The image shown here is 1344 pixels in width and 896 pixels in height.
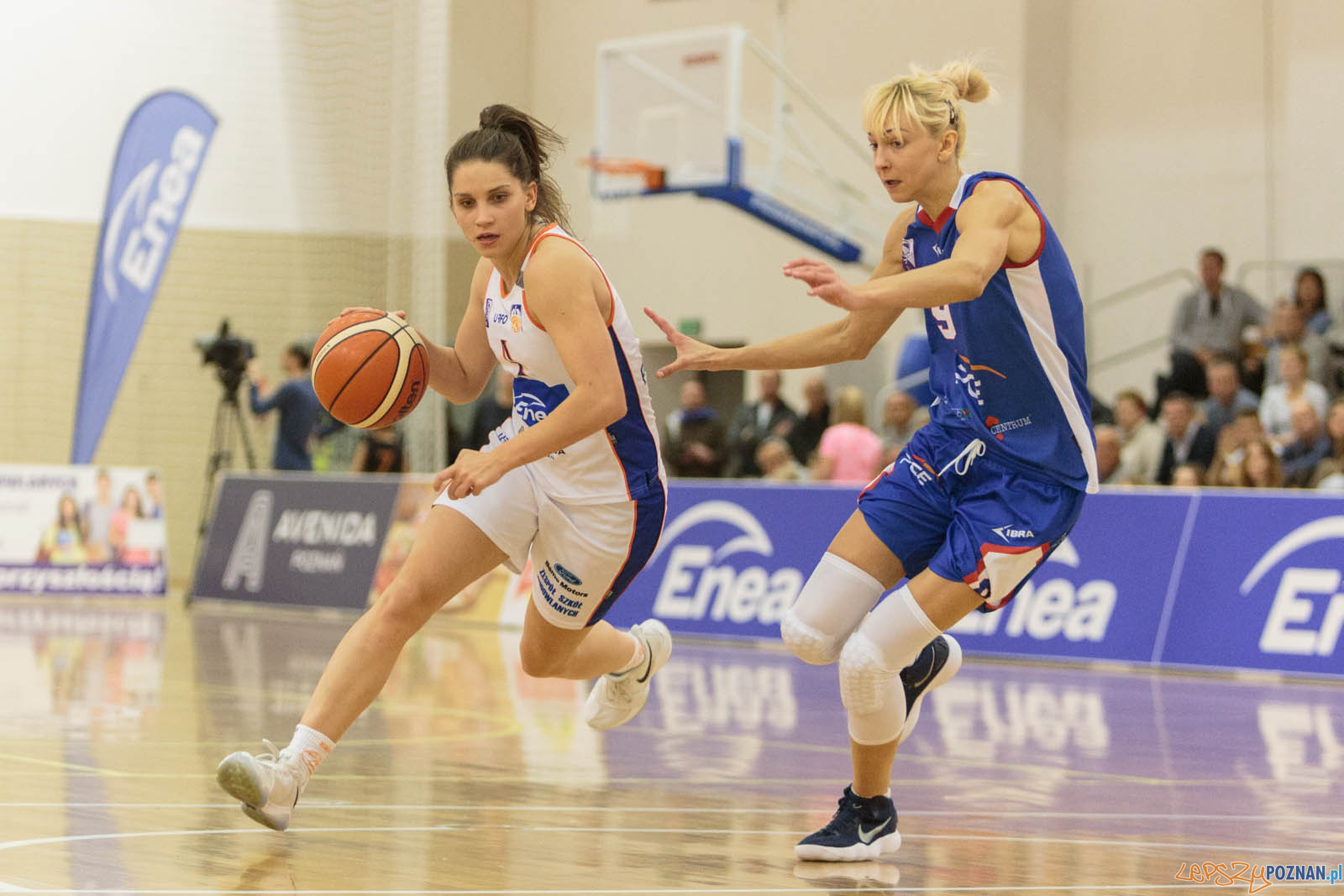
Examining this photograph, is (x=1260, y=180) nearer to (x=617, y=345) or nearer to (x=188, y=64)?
(x=188, y=64)

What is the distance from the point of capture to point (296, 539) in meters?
13.0

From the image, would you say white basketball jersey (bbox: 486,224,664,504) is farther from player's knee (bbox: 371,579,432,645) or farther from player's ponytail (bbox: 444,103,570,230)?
player's knee (bbox: 371,579,432,645)

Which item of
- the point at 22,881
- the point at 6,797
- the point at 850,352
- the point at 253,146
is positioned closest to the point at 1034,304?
the point at 850,352

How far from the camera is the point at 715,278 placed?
61.0 ft

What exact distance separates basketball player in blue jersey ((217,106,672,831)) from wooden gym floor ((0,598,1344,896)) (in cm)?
39

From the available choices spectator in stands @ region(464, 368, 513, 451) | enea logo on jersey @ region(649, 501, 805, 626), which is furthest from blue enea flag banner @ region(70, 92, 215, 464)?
enea logo on jersey @ region(649, 501, 805, 626)

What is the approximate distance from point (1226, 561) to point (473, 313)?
577 centimetres

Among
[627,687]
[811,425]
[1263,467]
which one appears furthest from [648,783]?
[811,425]

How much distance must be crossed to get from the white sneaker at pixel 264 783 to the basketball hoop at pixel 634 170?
11.2m

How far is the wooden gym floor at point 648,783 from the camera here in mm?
3732

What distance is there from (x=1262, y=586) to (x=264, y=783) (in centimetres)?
639

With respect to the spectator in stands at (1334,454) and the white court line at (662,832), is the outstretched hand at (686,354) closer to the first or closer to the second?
the white court line at (662,832)

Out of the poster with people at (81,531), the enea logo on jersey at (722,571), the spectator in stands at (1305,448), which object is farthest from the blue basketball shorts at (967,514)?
the poster with people at (81,531)

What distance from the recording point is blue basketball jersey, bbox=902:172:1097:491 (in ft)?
13.0
